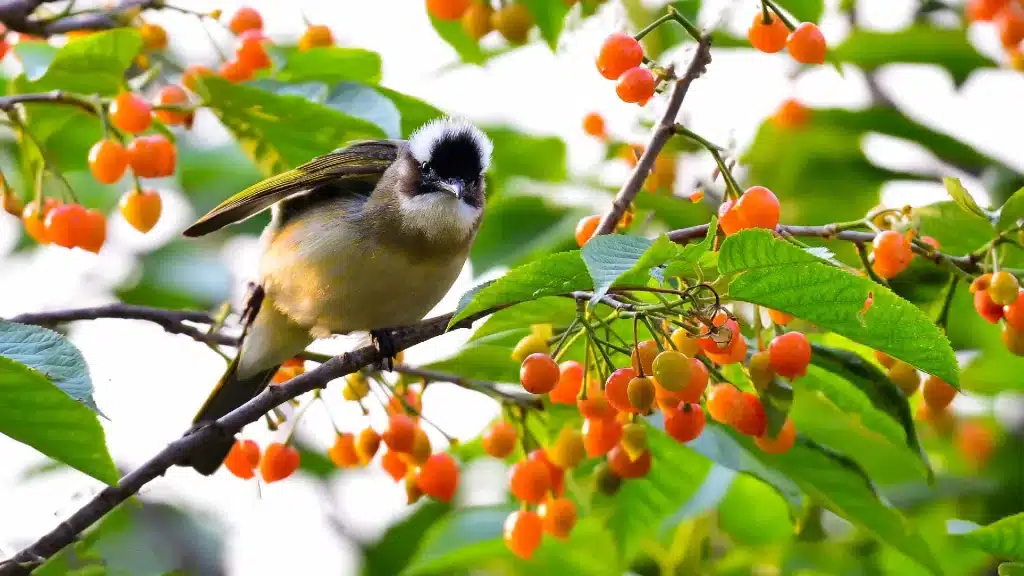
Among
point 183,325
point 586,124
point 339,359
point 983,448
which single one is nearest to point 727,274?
point 339,359

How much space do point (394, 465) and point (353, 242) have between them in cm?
68

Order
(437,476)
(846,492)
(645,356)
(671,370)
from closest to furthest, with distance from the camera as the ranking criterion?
1. (671,370)
2. (645,356)
3. (846,492)
4. (437,476)

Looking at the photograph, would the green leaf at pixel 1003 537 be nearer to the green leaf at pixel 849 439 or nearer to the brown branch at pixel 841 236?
the brown branch at pixel 841 236

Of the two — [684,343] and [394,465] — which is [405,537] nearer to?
[394,465]

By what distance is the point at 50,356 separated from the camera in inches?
79.4

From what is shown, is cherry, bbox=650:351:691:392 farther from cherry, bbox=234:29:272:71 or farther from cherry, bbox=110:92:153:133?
cherry, bbox=234:29:272:71

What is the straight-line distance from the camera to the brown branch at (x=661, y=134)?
7.54 feet

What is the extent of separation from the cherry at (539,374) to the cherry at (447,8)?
1670 millimetres

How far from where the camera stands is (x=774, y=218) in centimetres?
211

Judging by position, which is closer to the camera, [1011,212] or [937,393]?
[1011,212]

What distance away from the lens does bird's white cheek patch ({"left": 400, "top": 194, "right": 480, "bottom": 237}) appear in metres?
3.27

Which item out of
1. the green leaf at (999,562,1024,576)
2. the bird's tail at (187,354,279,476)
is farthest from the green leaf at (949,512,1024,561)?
the bird's tail at (187,354,279,476)

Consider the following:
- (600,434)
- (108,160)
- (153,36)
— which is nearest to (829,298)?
(600,434)

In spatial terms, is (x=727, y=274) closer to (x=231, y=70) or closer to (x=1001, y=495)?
(x=231, y=70)
